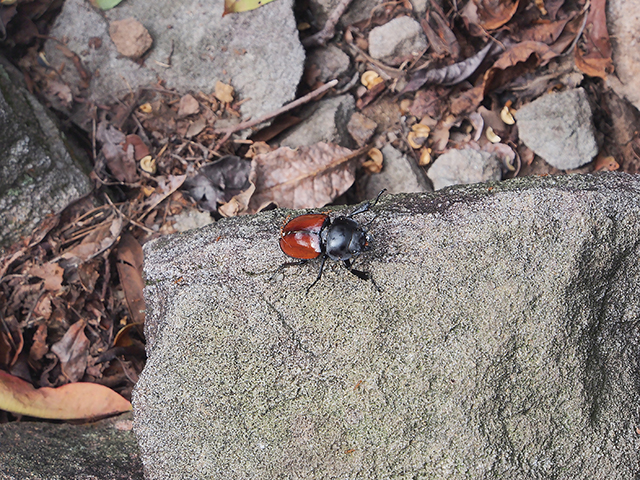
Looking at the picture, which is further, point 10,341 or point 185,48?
point 185,48

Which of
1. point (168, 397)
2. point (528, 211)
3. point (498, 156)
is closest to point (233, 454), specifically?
point (168, 397)

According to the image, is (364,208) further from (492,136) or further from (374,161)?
(492,136)

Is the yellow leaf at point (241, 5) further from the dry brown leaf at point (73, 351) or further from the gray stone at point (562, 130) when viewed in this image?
the dry brown leaf at point (73, 351)

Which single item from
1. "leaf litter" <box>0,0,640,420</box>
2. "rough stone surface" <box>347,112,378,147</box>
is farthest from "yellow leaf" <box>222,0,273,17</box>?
"rough stone surface" <box>347,112,378,147</box>

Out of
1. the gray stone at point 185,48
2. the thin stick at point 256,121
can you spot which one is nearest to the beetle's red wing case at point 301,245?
the thin stick at point 256,121

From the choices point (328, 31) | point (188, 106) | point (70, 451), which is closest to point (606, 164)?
point (328, 31)
